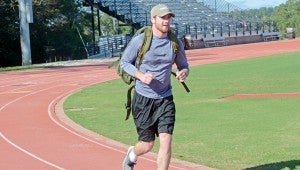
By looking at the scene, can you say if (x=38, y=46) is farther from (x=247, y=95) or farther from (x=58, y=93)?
(x=247, y=95)

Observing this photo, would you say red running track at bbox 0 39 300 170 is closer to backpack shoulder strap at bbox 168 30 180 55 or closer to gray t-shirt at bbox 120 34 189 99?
gray t-shirt at bbox 120 34 189 99

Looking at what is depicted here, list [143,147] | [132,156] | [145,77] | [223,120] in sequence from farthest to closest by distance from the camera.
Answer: [223,120] < [132,156] < [143,147] < [145,77]

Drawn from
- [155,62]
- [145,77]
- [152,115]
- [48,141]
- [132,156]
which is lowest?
[48,141]

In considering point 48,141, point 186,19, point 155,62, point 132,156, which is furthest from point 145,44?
point 186,19

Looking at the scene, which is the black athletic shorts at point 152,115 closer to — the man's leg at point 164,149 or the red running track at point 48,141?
the man's leg at point 164,149

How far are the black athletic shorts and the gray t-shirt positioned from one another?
2.9 inches

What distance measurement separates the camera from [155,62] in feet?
20.7

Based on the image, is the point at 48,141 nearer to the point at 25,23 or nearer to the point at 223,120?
the point at 223,120

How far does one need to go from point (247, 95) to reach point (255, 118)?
4.55 m

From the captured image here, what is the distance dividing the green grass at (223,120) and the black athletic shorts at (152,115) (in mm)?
1602

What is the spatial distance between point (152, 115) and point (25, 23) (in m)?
34.4

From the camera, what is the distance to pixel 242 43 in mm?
55938

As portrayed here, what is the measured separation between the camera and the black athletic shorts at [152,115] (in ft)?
20.8

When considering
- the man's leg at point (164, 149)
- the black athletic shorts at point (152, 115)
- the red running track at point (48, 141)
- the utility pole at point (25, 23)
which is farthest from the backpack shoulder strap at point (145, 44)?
the utility pole at point (25, 23)
